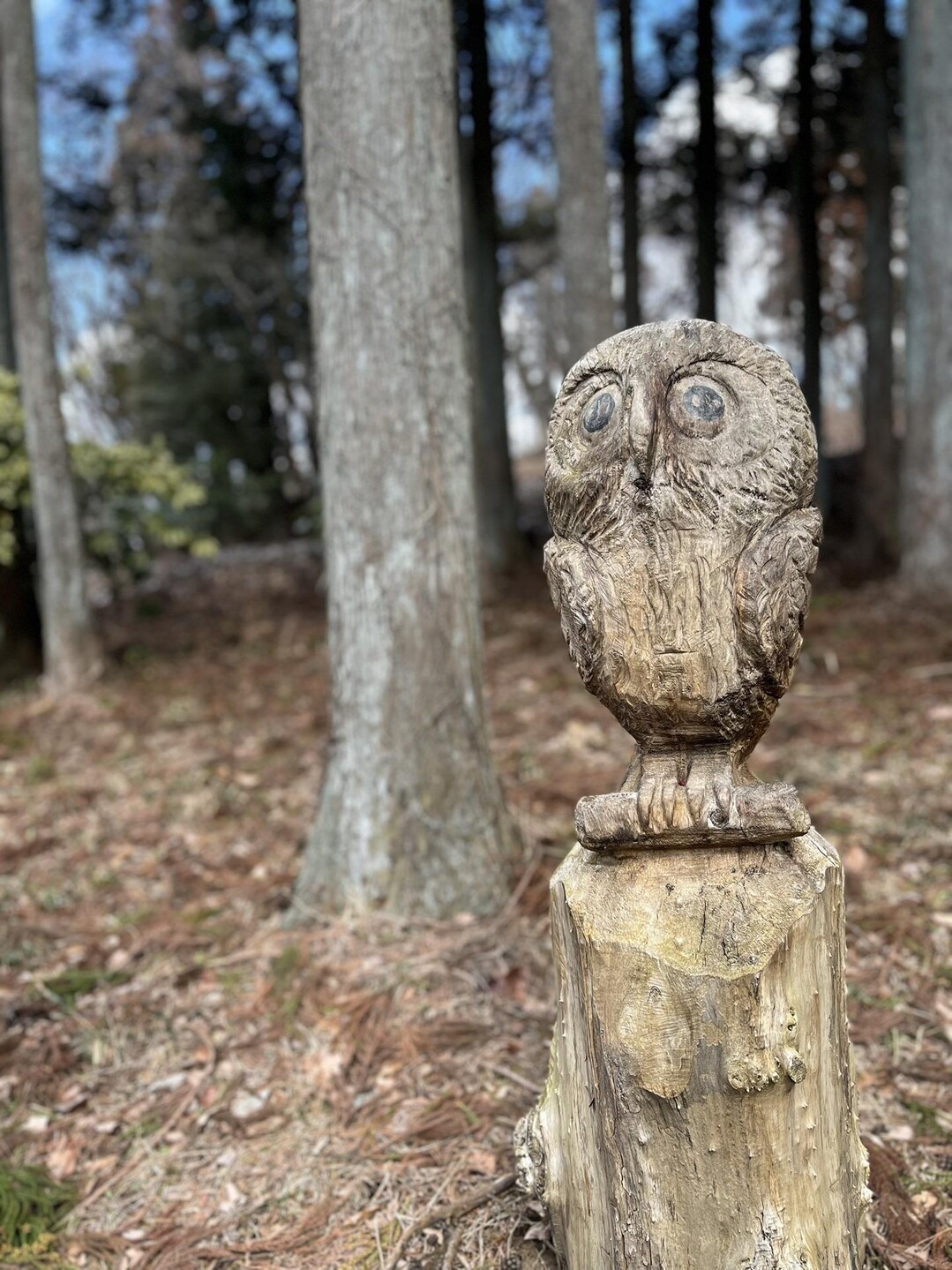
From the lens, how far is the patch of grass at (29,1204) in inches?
111

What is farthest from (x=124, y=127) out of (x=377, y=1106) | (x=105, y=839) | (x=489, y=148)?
(x=377, y=1106)

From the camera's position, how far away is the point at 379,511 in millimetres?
4059

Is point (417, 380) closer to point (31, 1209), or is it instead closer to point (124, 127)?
point (31, 1209)

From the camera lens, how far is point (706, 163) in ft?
41.2

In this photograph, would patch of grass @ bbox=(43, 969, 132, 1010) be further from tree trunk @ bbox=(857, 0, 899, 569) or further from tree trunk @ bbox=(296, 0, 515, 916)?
tree trunk @ bbox=(857, 0, 899, 569)

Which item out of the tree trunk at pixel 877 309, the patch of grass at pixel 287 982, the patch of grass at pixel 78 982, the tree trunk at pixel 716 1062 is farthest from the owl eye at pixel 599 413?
the tree trunk at pixel 877 309

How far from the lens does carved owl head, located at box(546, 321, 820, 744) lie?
7.00ft

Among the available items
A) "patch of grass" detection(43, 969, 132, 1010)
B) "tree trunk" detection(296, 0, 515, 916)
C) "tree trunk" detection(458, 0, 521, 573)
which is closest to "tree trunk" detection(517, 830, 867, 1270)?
"tree trunk" detection(296, 0, 515, 916)

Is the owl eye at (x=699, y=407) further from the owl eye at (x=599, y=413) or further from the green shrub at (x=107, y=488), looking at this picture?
the green shrub at (x=107, y=488)

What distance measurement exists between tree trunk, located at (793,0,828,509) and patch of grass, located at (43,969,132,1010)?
1046cm

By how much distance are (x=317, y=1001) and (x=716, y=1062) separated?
6.74 ft

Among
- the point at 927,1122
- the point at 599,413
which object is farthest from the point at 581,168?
the point at 927,1122

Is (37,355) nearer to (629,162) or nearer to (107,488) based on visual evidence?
(107,488)

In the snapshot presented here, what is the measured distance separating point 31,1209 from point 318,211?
365 cm
